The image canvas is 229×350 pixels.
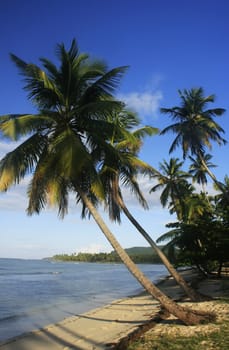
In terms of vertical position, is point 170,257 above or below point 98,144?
below

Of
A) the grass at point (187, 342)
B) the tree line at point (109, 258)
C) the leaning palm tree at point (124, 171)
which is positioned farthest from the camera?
the tree line at point (109, 258)

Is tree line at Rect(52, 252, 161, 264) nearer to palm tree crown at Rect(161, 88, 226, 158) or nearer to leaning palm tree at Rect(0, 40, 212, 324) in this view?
palm tree crown at Rect(161, 88, 226, 158)

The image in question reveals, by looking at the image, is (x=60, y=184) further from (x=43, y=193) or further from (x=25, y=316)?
(x=25, y=316)

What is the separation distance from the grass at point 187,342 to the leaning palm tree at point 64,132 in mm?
1163

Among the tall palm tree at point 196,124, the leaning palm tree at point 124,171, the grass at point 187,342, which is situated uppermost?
the tall palm tree at point 196,124

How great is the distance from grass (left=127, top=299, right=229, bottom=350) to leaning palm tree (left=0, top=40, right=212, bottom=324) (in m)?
1.16

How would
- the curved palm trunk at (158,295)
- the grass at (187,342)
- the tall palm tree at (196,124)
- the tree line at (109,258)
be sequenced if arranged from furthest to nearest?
the tree line at (109,258) → the tall palm tree at (196,124) → the curved palm trunk at (158,295) → the grass at (187,342)

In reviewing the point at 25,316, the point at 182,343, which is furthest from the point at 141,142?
the point at 25,316

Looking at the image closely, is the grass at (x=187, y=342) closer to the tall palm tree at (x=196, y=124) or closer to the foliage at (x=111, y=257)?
the tall palm tree at (x=196, y=124)

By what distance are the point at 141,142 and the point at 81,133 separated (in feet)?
10.8

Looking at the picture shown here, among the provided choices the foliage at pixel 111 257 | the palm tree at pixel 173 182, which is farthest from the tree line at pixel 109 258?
the palm tree at pixel 173 182

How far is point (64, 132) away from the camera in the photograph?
9734 millimetres

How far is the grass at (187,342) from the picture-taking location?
686 cm

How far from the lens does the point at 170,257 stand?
2609cm
